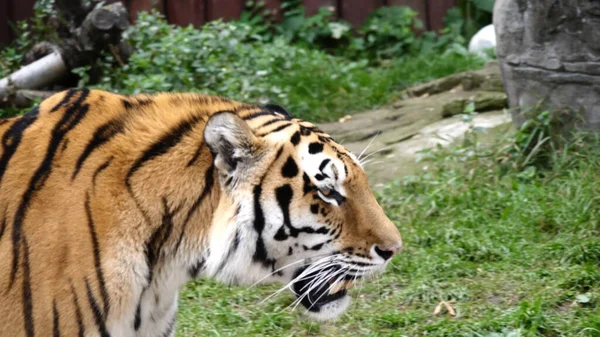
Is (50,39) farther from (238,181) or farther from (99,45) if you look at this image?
(238,181)

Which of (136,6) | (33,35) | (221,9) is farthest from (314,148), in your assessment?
(221,9)

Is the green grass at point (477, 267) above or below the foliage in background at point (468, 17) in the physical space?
below

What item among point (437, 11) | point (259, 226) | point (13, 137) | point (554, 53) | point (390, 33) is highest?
point (13, 137)

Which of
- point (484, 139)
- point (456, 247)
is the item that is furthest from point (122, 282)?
point (484, 139)

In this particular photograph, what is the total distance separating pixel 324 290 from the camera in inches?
128

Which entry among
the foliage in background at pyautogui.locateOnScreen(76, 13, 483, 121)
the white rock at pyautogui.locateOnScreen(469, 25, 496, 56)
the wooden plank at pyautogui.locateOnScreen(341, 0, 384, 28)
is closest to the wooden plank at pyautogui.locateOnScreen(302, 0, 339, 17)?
the wooden plank at pyautogui.locateOnScreen(341, 0, 384, 28)

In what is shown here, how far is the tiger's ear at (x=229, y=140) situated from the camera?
2857 mm

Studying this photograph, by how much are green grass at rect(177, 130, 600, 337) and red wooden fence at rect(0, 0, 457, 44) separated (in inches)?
181

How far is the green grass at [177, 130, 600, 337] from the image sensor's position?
4148 mm

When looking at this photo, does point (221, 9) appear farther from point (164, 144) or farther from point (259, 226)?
point (259, 226)

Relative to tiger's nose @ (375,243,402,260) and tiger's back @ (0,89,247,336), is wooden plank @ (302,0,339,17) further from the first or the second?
tiger's nose @ (375,243,402,260)

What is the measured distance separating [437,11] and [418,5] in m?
0.22

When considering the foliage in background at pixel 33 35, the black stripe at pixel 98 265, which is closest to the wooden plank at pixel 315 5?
the foliage in background at pixel 33 35

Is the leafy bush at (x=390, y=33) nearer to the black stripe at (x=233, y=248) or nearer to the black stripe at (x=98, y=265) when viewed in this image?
the black stripe at (x=233, y=248)
